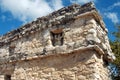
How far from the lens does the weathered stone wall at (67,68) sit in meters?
6.04

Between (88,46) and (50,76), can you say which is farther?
(50,76)

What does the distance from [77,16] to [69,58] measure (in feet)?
4.45

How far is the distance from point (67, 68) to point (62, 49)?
2.07 feet

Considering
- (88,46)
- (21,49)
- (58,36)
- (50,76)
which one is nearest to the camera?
(88,46)

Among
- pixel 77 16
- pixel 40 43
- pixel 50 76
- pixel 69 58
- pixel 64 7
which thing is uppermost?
pixel 64 7

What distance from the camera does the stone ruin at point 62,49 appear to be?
621 centimetres

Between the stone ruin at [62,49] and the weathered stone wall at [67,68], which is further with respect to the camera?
the stone ruin at [62,49]

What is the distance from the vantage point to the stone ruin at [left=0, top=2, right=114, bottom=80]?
6.21 meters

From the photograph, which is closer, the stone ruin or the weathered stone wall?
the weathered stone wall

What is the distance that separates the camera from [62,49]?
6648 millimetres

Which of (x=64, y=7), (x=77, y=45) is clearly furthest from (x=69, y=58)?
(x=64, y=7)

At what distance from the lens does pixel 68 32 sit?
683 cm

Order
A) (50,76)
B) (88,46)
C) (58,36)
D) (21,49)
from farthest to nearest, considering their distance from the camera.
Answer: (21,49)
(58,36)
(50,76)
(88,46)

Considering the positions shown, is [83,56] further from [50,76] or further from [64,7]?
[64,7]
